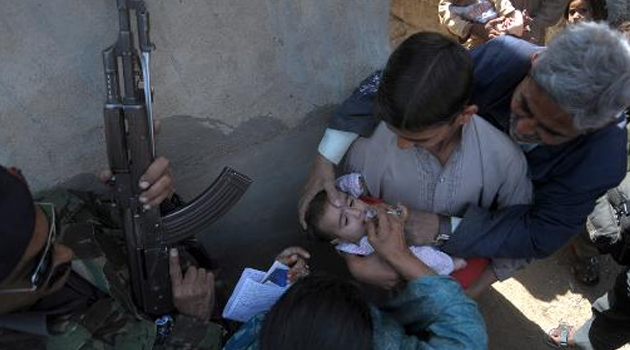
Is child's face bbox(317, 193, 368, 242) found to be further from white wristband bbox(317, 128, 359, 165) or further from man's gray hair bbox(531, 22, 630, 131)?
man's gray hair bbox(531, 22, 630, 131)

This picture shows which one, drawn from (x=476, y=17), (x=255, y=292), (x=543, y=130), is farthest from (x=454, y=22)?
(x=255, y=292)

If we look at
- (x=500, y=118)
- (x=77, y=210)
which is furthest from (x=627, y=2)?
(x=77, y=210)

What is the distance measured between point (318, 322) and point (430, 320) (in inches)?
21.1

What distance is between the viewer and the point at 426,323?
188cm

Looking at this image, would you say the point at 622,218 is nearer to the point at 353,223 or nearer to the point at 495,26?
the point at 353,223

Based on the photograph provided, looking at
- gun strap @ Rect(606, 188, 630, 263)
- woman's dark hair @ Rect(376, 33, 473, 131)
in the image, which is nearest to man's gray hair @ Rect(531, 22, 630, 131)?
woman's dark hair @ Rect(376, 33, 473, 131)

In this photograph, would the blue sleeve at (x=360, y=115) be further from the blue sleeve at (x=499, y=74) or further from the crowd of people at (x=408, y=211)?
the blue sleeve at (x=499, y=74)

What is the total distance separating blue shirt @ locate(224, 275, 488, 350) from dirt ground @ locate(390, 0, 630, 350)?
173cm

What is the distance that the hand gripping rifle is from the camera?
5.93ft

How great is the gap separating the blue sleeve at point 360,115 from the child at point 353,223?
0.61 feet

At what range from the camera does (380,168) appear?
7.27 feet

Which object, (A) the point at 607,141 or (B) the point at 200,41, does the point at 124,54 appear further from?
(A) the point at 607,141

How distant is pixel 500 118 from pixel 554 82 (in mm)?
349

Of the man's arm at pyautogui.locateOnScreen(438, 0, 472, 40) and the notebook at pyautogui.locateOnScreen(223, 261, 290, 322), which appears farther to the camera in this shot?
the man's arm at pyautogui.locateOnScreen(438, 0, 472, 40)
